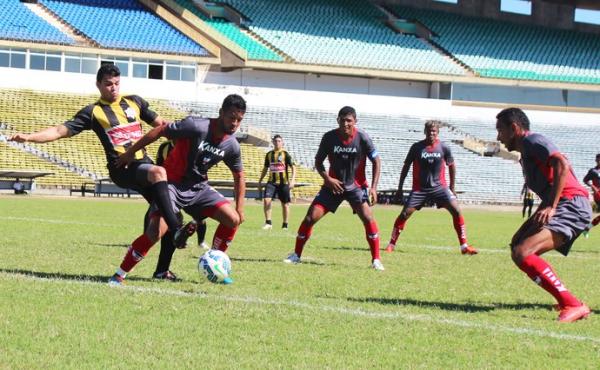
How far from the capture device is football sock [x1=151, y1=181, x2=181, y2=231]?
370 inches

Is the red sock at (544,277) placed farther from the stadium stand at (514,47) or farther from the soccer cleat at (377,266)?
the stadium stand at (514,47)

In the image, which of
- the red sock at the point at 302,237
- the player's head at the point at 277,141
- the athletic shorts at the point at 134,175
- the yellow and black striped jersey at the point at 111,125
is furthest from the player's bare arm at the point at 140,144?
the player's head at the point at 277,141

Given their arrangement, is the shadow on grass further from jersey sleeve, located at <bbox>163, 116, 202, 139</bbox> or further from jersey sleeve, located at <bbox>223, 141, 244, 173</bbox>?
jersey sleeve, located at <bbox>163, 116, 202, 139</bbox>

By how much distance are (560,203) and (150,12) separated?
46.3 metres

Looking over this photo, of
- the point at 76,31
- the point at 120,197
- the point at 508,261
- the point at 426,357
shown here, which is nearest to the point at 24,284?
the point at 426,357

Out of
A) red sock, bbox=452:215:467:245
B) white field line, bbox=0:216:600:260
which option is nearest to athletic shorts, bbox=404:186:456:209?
red sock, bbox=452:215:467:245

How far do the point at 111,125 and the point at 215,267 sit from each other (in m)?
1.78

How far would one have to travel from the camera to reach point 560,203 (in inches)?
353

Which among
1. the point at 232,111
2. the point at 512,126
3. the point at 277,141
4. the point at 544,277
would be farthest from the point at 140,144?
the point at 277,141

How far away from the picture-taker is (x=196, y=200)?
10.2 metres

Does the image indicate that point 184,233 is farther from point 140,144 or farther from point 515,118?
point 515,118

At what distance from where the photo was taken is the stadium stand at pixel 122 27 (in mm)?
49250

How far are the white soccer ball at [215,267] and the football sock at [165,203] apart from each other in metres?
0.71

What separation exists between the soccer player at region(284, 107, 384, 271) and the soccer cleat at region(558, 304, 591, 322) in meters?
5.09
